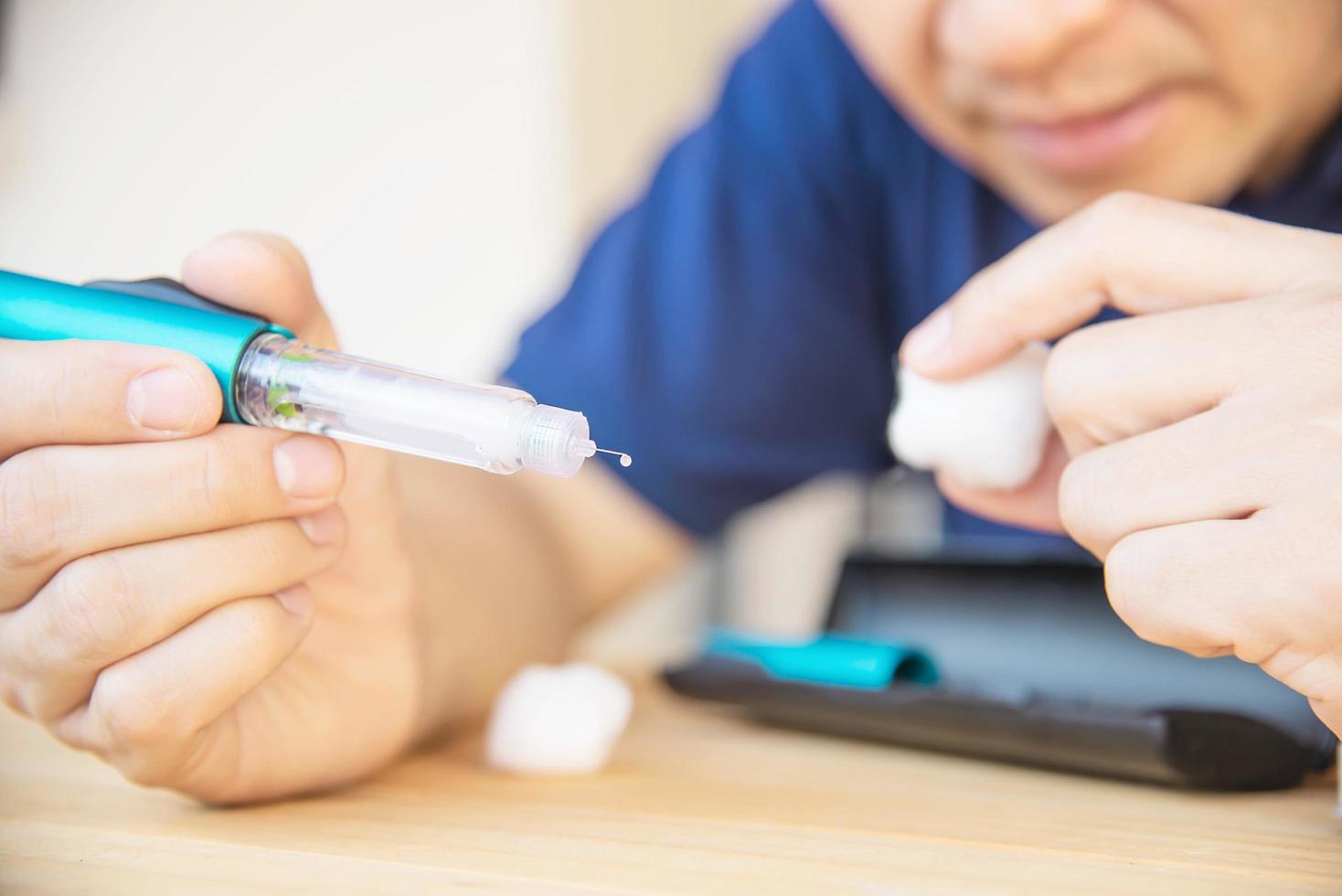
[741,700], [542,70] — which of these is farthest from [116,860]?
[542,70]

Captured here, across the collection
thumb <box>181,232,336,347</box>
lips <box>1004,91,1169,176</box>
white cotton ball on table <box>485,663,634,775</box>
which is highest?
lips <box>1004,91,1169,176</box>

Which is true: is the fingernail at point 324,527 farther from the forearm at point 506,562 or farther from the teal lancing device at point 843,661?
the teal lancing device at point 843,661

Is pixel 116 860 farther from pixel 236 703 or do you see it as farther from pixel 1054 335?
pixel 1054 335

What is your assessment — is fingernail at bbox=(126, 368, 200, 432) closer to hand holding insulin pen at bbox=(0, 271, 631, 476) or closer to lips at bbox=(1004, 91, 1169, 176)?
hand holding insulin pen at bbox=(0, 271, 631, 476)

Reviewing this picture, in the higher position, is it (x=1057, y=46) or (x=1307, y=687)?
(x=1057, y=46)

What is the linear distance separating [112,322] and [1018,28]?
0.34 m

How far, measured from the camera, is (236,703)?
0.38 m

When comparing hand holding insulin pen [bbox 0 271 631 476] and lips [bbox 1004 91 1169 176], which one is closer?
hand holding insulin pen [bbox 0 271 631 476]

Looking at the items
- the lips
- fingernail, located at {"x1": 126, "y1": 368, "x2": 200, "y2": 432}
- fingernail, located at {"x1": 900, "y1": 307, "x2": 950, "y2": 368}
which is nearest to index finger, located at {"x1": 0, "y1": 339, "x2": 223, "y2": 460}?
fingernail, located at {"x1": 126, "y1": 368, "x2": 200, "y2": 432}

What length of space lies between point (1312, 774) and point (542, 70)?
1096 millimetres

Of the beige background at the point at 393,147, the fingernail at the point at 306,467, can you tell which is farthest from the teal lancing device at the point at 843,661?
the beige background at the point at 393,147

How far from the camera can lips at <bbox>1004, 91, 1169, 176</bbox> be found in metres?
0.49

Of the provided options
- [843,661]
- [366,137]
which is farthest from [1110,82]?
[366,137]

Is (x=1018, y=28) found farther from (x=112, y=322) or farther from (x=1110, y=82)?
(x=112, y=322)
